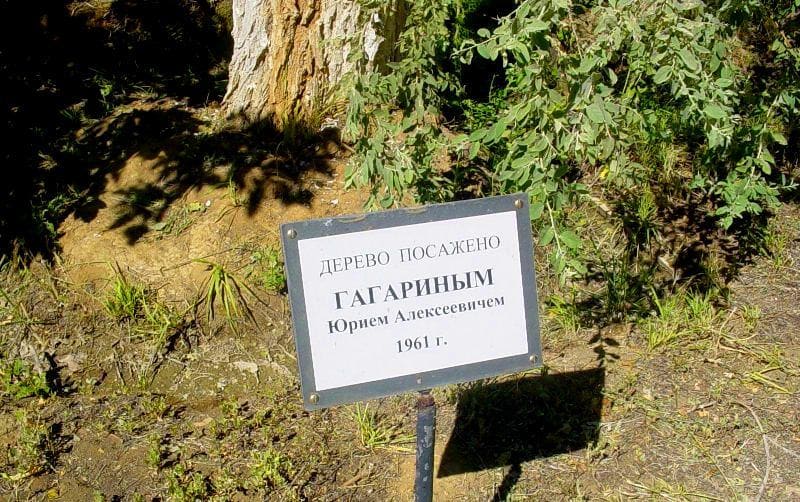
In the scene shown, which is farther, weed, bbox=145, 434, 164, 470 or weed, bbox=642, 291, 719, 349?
weed, bbox=642, 291, 719, 349

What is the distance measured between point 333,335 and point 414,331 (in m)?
0.23

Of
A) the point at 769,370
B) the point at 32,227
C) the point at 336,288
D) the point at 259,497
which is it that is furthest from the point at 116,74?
the point at 769,370

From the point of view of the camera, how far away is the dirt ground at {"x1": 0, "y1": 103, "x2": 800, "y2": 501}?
10.3 ft

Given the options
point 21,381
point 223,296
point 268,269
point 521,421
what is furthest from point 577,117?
point 21,381

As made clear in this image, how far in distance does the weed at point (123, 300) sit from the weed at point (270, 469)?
1083 mm

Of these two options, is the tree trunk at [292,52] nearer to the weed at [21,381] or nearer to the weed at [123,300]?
the weed at [123,300]

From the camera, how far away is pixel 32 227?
414 cm

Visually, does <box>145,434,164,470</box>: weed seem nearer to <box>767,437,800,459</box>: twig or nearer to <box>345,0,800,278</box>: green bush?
<box>345,0,800,278</box>: green bush

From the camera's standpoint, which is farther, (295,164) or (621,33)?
(295,164)

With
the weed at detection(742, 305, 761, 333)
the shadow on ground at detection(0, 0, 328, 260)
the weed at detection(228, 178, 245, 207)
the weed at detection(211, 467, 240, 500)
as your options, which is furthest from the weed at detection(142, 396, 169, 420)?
the weed at detection(742, 305, 761, 333)

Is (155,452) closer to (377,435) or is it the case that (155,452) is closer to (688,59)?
(377,435)

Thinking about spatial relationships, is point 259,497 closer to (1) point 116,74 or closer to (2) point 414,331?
(2) point 414,331

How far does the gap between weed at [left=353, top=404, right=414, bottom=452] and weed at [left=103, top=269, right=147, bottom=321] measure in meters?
1.21

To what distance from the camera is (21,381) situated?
3582 mm
